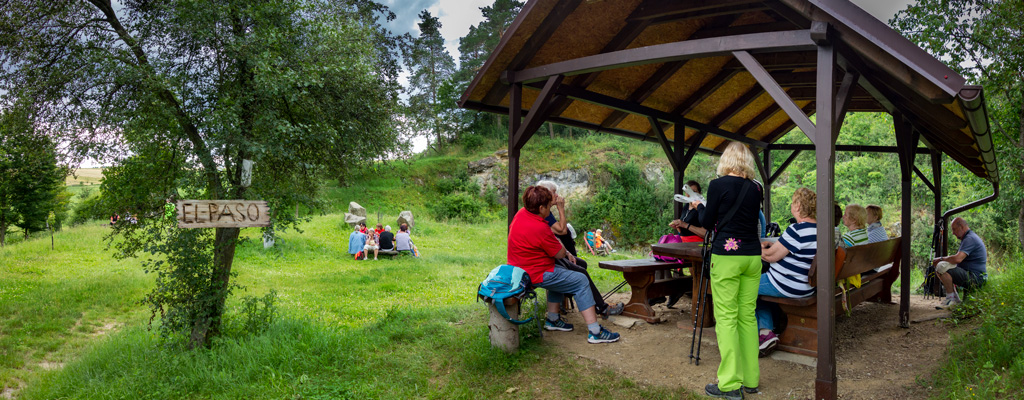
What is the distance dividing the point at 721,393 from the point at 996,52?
1094cm

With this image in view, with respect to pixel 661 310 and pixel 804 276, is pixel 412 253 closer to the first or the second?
pixel 661 310

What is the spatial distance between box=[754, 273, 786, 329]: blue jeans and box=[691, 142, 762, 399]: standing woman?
2.77 ft

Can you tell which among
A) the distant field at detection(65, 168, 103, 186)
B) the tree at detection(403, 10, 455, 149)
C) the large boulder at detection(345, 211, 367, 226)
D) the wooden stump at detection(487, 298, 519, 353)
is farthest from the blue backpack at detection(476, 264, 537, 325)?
the tree at detection(403, 10, 455, 149)

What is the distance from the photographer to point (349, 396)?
4074mm

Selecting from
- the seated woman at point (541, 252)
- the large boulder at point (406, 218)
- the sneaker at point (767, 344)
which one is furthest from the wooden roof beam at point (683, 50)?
the large boulder at point (406, 218)

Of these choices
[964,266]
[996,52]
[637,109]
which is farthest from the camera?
[996,52]

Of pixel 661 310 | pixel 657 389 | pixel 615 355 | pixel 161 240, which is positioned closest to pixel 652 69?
pixel 661 310

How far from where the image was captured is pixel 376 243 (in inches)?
556

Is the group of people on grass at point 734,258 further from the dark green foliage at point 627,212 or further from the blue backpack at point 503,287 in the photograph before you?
the dark green foliage at point 627,212

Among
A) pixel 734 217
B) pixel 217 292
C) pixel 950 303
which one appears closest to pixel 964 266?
pixel 950 303

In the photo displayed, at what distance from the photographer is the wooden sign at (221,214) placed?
429 cm

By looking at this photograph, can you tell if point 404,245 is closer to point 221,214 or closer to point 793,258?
point 221,214

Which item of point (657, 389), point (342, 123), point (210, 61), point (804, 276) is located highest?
point (210, 61)

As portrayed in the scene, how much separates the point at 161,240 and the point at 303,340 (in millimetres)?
1670
